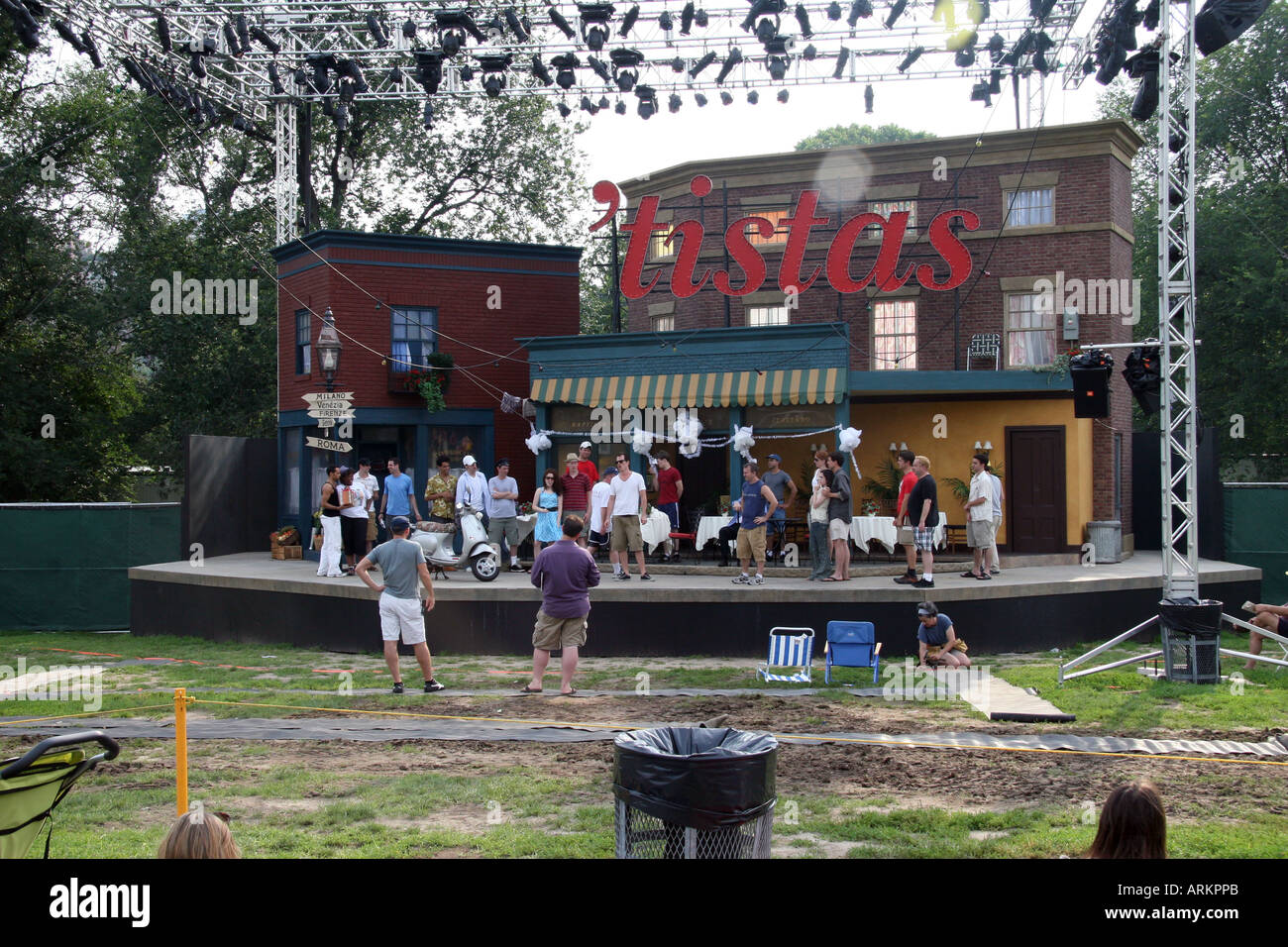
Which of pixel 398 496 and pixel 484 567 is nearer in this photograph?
pixel 484 567

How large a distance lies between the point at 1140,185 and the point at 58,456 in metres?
39.0

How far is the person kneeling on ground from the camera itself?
1325 cm

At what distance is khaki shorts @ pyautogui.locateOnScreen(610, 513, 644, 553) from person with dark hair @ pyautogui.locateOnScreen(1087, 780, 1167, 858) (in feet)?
41.6

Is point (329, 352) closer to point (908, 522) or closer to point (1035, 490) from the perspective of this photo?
point (908, 522)

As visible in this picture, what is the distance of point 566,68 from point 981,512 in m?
12.1

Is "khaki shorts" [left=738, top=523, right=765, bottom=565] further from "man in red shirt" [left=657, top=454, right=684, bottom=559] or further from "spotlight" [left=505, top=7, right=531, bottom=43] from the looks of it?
"spotlight" [left=505, top=7, right=531, bottom=43]

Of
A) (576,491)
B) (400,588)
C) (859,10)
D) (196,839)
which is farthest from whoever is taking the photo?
(859,10)

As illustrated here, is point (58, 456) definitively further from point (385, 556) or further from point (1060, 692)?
point (1060, 692)

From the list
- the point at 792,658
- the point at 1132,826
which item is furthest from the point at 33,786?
the point at 792,658

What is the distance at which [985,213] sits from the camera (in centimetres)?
2316

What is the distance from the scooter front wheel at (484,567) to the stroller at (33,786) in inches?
472

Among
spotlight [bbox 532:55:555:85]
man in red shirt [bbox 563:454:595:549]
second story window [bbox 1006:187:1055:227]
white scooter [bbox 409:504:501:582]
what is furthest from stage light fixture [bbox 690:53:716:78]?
white scooter [bbox 409:504:501:582]

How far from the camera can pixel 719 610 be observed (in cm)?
1541
